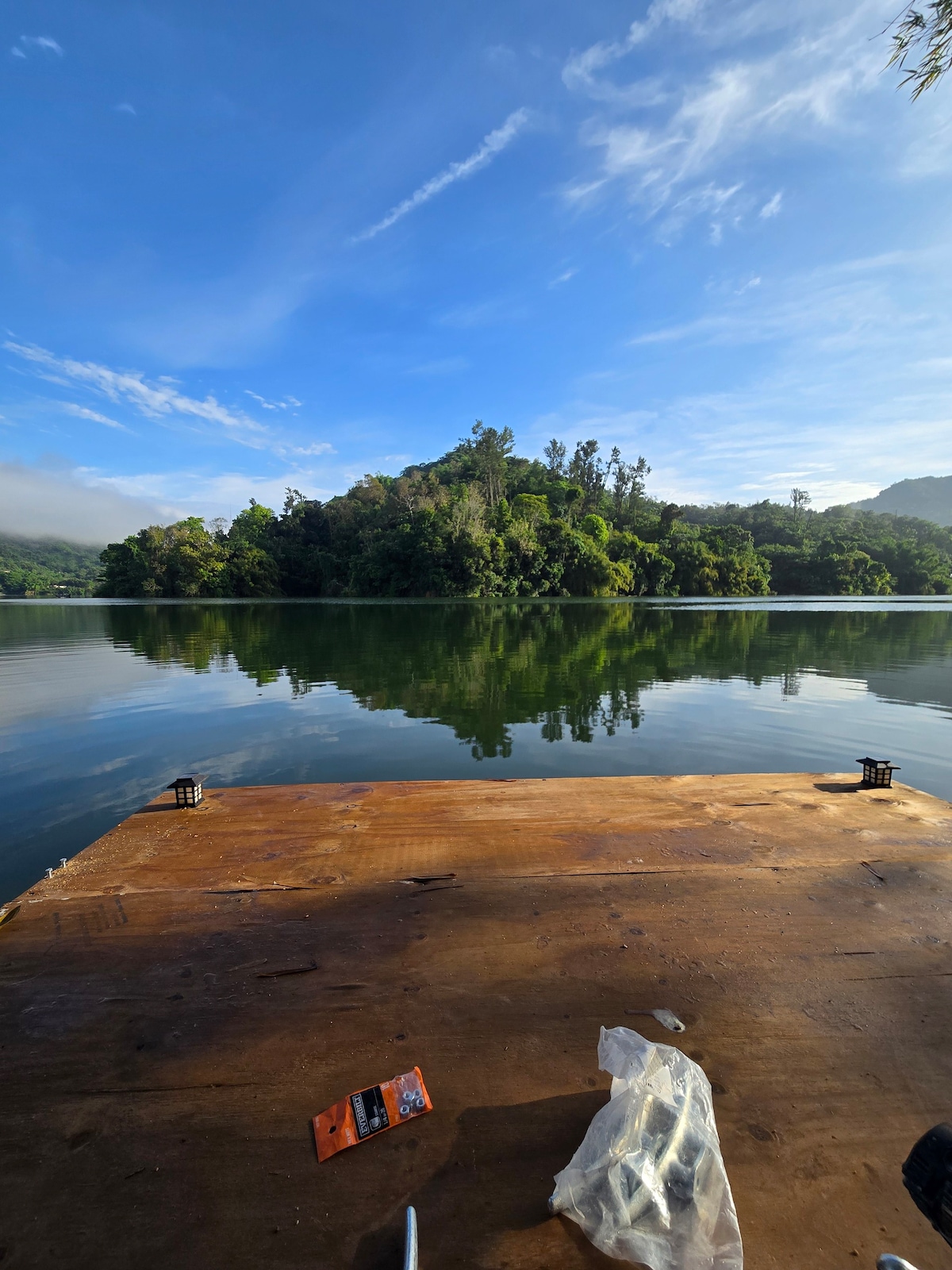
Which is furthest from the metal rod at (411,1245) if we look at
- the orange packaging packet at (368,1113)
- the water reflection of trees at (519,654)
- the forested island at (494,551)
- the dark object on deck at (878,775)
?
the forested island at (494,551)

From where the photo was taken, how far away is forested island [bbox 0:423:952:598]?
49844 mm

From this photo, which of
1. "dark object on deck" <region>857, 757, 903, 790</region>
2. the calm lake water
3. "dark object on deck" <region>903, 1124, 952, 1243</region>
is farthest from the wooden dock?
the calm lake water

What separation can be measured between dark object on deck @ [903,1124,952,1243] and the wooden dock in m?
0.36

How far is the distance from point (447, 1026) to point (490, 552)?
47111 millimetres

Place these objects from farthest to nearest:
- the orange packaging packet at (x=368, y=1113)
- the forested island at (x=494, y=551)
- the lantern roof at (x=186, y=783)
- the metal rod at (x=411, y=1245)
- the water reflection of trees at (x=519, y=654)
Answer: the forested island at (x=494, y=551)
the water reflection of trees at (x=519, y=654)
the lantern roof at (x=186, y=783)
the orange packaging packet at (x=368, y=1113)
the metal rod at (x=411, y=1245)

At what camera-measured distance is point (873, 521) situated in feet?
337

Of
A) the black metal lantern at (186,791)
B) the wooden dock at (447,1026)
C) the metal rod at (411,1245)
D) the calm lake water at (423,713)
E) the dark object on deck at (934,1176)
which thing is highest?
the dark object on deck at (934,1176)

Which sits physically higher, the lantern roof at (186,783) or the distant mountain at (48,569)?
the distant mountain at (48,569)

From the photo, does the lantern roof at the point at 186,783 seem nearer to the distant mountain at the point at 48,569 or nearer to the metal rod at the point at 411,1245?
the metal rod at the point at 411,1245

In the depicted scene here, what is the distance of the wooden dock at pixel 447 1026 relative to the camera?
117cm

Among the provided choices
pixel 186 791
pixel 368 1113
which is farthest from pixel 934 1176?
pixel 186 791

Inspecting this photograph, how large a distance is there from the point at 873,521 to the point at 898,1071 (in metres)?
128

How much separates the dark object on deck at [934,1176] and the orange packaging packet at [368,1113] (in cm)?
103

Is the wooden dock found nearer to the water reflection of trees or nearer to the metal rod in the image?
the metal rod
